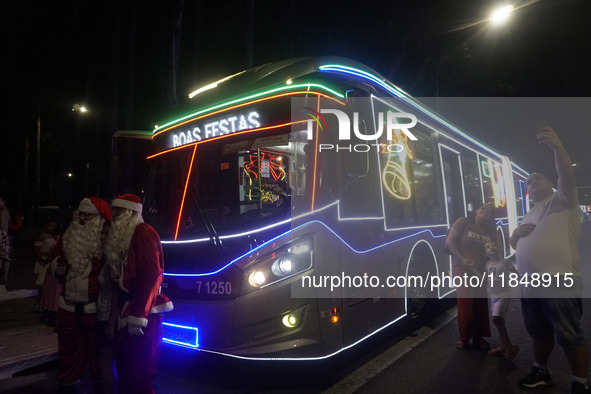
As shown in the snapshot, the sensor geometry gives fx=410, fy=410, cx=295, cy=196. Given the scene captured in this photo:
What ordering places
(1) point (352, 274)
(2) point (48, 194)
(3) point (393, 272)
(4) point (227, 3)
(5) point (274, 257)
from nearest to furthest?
(5) point (274, 257), (1) point (352, 274), (3) point (393, 272), (4) point (227, 3), (2) point (48, 194)

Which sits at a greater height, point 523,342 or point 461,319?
point 461,319

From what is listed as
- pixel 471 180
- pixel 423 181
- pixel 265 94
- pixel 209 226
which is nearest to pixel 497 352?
pixel 423 181

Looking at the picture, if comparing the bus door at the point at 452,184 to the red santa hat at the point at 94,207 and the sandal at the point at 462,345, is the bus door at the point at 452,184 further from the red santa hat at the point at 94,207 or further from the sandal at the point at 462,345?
the red santa hat at the point at 94,207

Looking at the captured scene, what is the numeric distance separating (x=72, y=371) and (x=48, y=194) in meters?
55.8

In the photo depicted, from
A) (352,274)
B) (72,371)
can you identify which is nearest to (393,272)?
(352,274)

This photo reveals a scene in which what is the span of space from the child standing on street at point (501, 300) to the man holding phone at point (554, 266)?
2.44 feet

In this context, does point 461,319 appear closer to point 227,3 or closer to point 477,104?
point 227,3

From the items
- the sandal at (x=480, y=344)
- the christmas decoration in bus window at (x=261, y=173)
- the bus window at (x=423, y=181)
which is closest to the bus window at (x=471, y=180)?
the bus window at (x=423, y=181)

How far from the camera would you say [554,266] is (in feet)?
12.2

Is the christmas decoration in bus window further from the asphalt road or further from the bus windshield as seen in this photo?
the asphalt road

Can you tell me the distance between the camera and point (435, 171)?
21.2 ft

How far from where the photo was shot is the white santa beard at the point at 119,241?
321cm

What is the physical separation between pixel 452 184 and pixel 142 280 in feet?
18.8

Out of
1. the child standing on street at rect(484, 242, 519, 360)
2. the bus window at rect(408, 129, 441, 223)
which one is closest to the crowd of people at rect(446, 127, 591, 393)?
the child standing on street at rect(484, 242, 519, 360)
